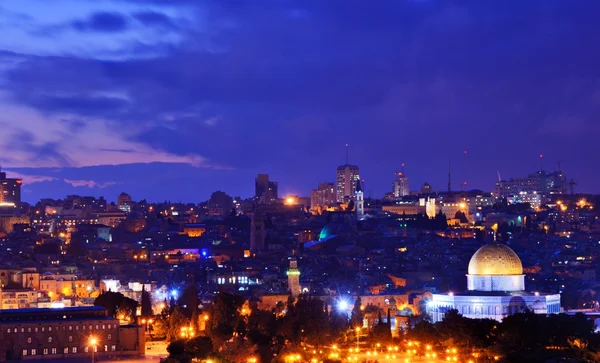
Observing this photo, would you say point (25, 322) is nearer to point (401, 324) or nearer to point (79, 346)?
point (79, 346)

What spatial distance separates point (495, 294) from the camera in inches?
3253

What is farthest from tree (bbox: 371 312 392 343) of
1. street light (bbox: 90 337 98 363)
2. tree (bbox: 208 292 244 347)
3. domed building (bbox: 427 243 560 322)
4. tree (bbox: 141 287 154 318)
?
tree (bbox: 141 287 154 318)

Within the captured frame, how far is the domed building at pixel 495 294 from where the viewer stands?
81.8 m

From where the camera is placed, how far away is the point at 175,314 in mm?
80250

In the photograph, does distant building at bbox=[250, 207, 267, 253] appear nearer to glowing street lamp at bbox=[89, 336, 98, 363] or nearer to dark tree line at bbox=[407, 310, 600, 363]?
glowing street lamp at bbox=[89, 336, 98, 363]

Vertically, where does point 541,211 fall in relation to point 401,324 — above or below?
above

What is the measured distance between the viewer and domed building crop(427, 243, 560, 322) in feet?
268

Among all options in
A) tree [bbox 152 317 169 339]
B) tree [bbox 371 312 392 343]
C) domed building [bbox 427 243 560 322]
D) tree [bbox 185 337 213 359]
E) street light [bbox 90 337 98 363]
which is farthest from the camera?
domed building [bbox 427 243 560 322]

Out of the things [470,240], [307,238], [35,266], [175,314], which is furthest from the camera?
[307,238]

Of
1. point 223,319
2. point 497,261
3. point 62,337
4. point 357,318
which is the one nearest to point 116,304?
point 223,319

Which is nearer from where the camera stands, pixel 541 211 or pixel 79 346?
pixel 79 346

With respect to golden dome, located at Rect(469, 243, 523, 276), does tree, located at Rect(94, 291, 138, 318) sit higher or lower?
lower

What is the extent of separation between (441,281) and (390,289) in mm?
6039

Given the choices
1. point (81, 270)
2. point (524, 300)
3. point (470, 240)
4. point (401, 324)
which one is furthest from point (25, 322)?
point (470, 240)
